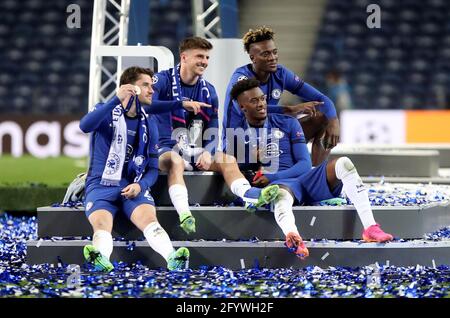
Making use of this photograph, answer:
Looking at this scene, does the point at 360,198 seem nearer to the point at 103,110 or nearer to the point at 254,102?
the point at 254,102

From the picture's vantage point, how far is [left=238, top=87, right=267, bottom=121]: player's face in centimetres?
840

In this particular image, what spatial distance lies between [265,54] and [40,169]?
1191cm

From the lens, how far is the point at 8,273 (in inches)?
297

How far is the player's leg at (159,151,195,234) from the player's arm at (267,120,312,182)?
729 mm

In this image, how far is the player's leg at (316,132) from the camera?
9227mm

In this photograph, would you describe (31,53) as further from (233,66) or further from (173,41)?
(233,66)

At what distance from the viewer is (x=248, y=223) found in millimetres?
8211

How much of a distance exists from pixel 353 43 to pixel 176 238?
16414 millimetres

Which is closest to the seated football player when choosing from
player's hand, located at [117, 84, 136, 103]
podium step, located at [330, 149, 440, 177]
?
player's hand, located at [117, 84, 136, 103]

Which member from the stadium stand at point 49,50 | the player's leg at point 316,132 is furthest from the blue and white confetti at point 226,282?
the stadium stand at point 49,50

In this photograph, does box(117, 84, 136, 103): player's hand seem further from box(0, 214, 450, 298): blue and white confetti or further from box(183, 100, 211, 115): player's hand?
box(0, 214, 450, 298): blue and white confetti

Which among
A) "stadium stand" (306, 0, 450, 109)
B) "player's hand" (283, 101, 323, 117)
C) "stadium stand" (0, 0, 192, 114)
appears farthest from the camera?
"stadium stand" (0, 0, 192, 114)

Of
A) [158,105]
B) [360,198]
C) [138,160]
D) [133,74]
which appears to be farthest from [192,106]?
[360,198]

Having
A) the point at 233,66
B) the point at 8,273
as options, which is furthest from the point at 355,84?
the point at 8,273
